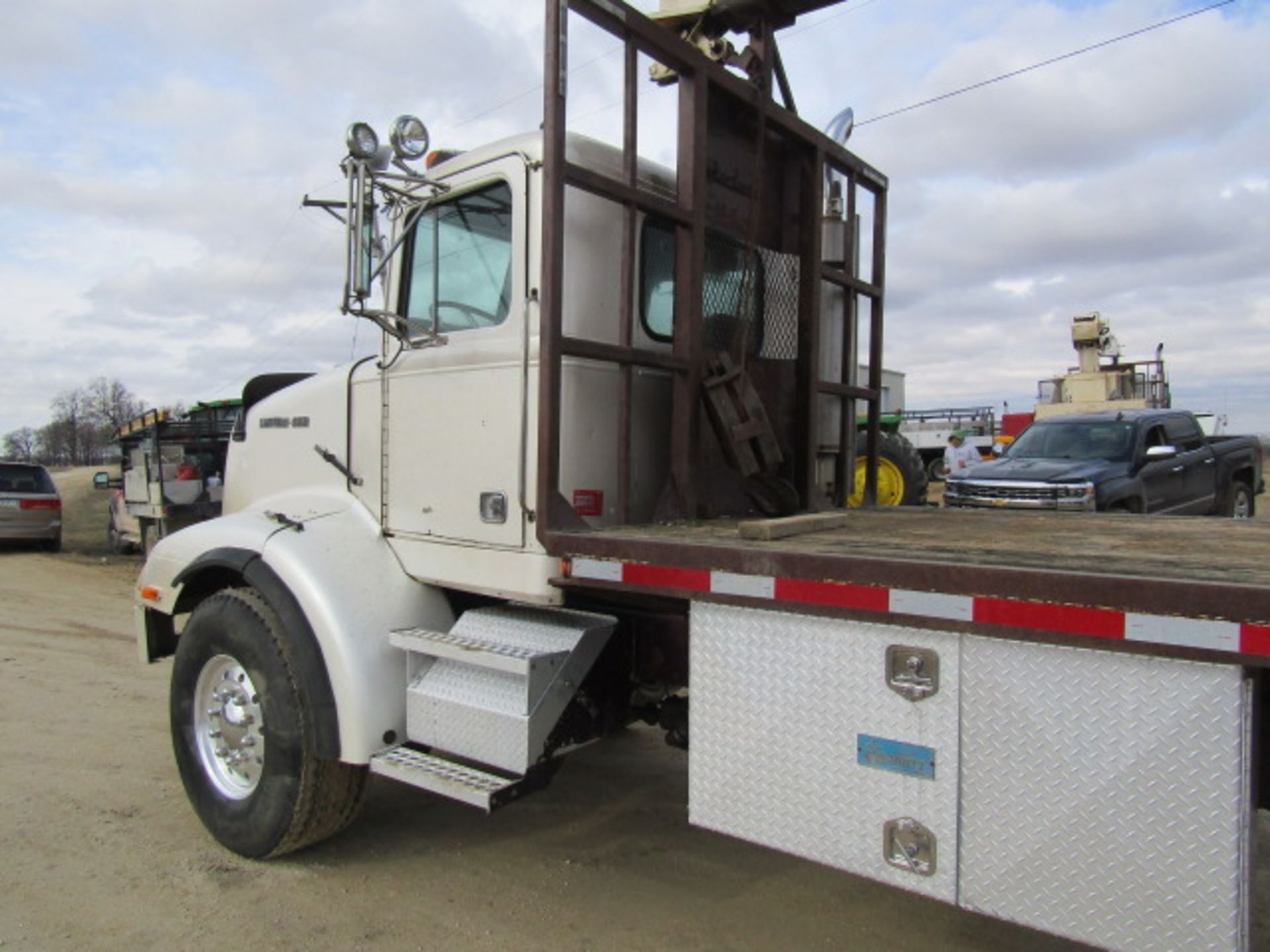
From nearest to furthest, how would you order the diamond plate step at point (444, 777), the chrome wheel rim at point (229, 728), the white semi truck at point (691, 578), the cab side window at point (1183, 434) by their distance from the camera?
the white semi truck at point (691, 578) → the diamond plate step at point (444, 777) → the chrome wheel rim at point (229, 728) → the cab side window at point (1183, 434)

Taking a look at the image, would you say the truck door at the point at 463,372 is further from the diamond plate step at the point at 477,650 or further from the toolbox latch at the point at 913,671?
the toolbox latch at the point at 913,671

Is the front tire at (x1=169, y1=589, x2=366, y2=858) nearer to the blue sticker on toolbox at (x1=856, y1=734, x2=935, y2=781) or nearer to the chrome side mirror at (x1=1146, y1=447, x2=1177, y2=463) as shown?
the blue sticker on toolbox at (x1=856, y1=734, x2=935, y2=781)

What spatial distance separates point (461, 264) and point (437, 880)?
236 cm

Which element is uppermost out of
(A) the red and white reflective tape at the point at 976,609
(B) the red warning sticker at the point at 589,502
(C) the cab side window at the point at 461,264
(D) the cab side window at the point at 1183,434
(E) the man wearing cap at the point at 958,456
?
(C) the cab side window at the point at 461,264

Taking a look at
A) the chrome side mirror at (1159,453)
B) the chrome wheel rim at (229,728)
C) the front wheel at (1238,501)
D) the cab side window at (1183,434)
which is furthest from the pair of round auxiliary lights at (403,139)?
the front wheel at (1238,501)

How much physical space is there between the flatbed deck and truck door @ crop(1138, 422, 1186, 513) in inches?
308

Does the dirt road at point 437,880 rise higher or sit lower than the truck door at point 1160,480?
lower

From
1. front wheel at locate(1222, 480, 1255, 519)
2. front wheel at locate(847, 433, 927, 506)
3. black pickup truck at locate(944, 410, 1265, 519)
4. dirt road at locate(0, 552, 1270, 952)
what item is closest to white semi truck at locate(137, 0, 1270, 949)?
dirt road at locate(0, 552, 1270, 952)

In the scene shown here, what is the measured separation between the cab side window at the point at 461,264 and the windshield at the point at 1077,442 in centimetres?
915

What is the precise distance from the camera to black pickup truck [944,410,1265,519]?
10.0 m

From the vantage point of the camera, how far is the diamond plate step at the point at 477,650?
296cm

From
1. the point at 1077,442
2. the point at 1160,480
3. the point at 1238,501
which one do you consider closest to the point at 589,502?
the point at 1077,442

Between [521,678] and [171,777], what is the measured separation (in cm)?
257

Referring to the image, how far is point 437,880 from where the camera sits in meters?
3.56
